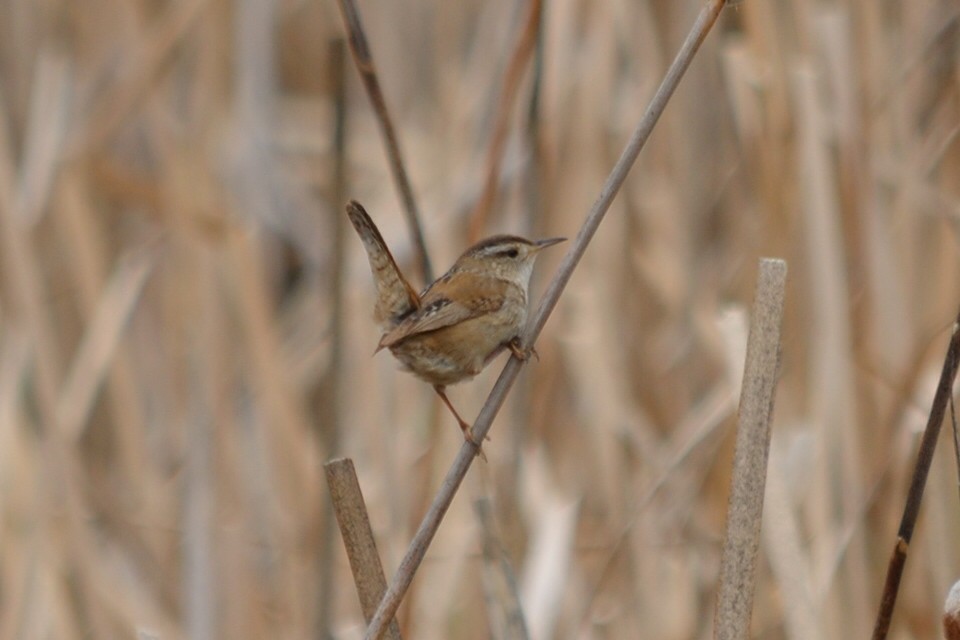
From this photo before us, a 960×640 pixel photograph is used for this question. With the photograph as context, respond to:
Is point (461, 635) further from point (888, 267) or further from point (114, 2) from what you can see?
point (114, 2)

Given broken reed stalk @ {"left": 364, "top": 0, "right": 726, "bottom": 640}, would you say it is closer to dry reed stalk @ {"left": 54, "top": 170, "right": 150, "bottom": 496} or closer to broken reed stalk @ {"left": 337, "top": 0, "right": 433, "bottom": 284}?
broken reed stalk @ {"left": 337, "top": 0, "right": 433, "bottom": 284}

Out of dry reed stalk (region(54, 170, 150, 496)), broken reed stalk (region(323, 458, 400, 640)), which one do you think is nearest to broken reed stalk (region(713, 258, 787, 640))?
broken reed stalk (region(323, 458, 400, 640))

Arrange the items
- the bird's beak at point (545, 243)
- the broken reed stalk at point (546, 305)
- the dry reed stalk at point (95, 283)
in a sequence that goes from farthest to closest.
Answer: the dry reed stalk at point (95, 283)
the bird's beak at point (545, 243)
the broken reed stalk at point (546, 305)

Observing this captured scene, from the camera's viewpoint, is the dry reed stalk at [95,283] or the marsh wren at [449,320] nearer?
the marsh wren at [449,320]

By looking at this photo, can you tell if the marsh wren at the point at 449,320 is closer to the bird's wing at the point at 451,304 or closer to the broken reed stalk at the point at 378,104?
the bird's wing at the point at 451,304

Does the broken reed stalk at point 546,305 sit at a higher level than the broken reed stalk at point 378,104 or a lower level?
lower

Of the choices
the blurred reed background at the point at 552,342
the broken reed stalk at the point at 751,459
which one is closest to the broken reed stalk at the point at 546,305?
the broken reed stalk at the point at 751,459

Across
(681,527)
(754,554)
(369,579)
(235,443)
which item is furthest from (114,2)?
(754,554)
